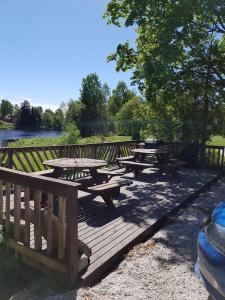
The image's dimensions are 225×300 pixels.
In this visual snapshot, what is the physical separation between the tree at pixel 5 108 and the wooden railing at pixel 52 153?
290 feet

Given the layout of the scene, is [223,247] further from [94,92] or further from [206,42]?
[94,92]

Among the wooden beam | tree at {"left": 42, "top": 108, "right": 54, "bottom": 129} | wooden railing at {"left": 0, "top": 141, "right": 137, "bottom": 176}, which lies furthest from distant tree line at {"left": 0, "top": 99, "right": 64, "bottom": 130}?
the wooden beam

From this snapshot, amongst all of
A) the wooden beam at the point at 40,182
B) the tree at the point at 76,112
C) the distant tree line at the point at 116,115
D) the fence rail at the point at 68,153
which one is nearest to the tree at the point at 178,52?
the distant tree line at the point at 116,115

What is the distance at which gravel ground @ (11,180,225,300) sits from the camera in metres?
2.75

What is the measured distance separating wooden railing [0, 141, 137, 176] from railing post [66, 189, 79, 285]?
3.74 meters

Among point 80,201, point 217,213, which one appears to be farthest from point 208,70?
point 217,213

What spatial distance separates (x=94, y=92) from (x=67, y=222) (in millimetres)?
45494

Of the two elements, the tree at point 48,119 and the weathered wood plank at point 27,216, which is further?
the tree at point 48,119

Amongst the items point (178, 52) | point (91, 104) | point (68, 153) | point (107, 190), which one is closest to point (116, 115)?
point (91, 104)

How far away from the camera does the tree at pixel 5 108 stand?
3654 inches

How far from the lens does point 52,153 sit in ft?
27.0

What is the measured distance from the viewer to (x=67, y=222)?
2814 mm

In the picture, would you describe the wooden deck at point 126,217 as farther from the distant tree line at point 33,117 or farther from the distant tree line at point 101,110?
the distant tree line at point 33,117

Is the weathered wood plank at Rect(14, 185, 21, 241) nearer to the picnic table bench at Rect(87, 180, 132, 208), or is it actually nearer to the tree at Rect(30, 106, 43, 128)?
the picnic table bench at Rect(87, 180, 132, 208)
